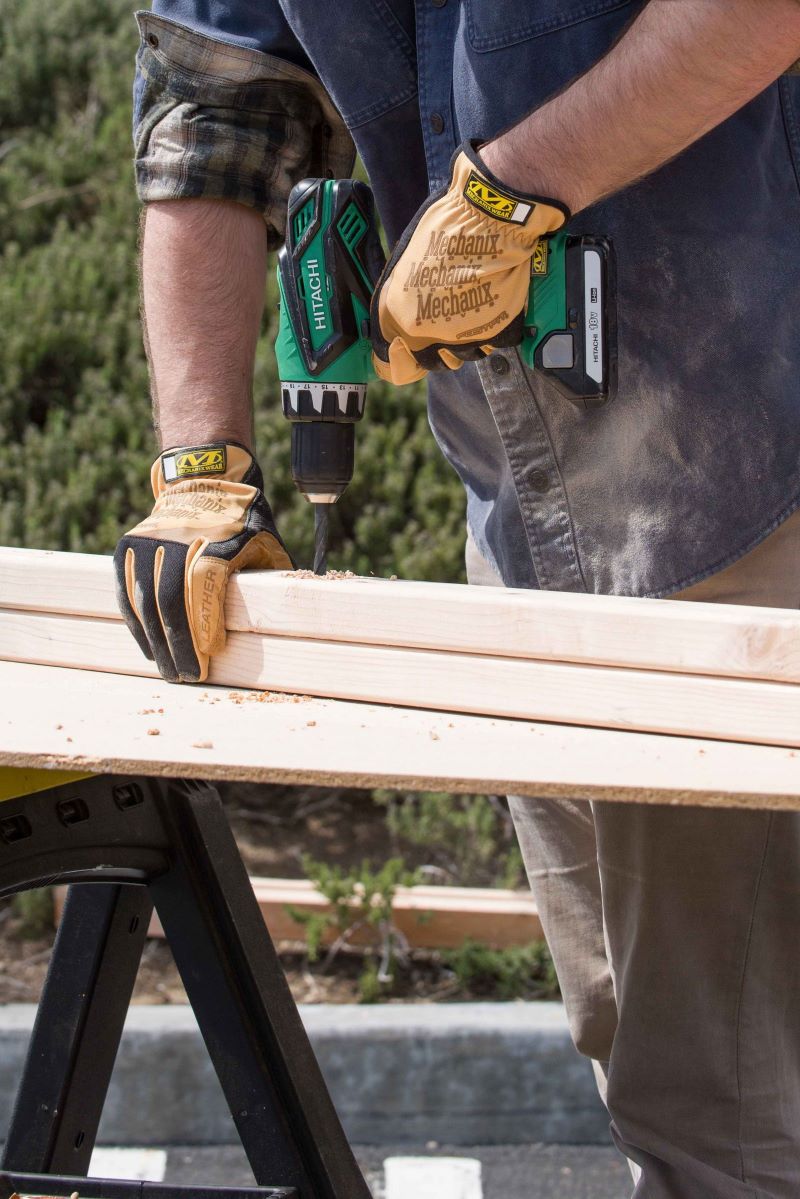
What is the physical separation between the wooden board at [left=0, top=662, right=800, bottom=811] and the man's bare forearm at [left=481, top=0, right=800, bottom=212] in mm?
706

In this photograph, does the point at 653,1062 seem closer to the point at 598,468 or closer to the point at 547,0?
the point at 598,468

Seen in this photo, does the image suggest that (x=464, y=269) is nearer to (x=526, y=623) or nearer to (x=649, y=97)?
(x=649, y=97)

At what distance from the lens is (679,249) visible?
5.49 ft

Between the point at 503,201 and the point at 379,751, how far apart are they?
747mm

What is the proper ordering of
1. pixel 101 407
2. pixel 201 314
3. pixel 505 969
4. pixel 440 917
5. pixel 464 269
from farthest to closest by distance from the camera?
pixel 101 407 → pixel 440 917 → pixel 505 969 → pixel 201 314 → pixel 464 269

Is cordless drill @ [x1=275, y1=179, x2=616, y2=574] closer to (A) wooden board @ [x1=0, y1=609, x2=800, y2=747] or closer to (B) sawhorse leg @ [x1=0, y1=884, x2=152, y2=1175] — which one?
(A) wooden board @ [x1=0, y1=609, x2=800, y2=747]

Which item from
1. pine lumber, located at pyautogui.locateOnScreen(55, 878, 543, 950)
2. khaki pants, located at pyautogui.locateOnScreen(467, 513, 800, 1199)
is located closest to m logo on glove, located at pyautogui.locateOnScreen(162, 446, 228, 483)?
khaki pants, located at pyautogui.locateOnScreen(467, 513, 800, 1199)

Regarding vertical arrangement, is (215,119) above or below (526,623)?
above

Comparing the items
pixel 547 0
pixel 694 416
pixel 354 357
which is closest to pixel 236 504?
pixel 354 357

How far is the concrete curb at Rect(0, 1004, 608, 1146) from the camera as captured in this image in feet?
9.09

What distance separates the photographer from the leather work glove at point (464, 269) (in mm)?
1549

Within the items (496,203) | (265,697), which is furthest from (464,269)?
(265,697)

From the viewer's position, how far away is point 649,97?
4.68ft

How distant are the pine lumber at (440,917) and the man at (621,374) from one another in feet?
4.19
